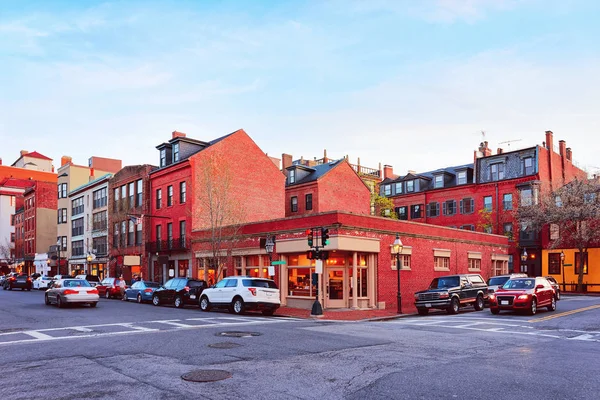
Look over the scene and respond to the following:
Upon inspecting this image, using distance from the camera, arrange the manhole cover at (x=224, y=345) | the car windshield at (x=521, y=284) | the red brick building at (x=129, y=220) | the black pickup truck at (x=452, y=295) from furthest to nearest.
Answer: the red brick building at (x=129, y=220)
the black pickup truck at (x=452, y=295)
the car windshield at (x=521, y=284)
the manhole cover at (x=224, y=345)

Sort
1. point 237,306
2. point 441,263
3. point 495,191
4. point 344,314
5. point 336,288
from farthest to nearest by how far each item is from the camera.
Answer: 1. point 495,191
2. point 441,263
3. point 336,288
4. point 344,314
5. point 237,306

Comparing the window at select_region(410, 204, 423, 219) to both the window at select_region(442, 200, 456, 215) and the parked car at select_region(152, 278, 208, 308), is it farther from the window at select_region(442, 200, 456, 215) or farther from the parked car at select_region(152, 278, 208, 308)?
the parked car at select_region(152, 278, 208, 308)

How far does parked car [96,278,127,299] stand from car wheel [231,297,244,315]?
50.9 ft

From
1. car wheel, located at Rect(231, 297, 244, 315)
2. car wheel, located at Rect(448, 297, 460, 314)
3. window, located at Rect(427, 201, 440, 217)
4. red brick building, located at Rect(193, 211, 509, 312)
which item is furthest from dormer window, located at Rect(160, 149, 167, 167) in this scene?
window, located at Rect(427, 201, 440, 217)

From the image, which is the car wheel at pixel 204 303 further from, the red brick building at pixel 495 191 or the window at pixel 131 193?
the red brick building at pixel 495 191

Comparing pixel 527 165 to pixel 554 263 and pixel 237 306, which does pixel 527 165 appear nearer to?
pixel 554 263

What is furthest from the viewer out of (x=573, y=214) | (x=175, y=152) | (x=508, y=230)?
(x=508, y=230)

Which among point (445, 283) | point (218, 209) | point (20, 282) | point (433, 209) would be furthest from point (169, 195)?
point (433, 209)

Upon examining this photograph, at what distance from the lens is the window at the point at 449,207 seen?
60094mm

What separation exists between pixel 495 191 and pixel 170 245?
3416cm

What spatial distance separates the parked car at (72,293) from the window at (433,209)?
43.7 m

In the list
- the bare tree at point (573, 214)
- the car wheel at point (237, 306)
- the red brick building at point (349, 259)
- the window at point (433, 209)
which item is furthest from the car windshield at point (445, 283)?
the window at point (433, 209)

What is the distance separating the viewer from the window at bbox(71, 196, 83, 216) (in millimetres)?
61003

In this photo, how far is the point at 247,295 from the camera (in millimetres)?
24125
